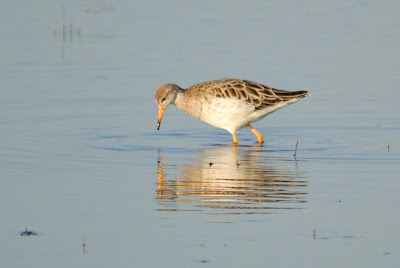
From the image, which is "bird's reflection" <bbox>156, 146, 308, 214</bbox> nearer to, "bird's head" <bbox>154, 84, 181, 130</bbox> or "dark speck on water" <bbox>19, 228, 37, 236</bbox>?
"dark speck on water" <bbox>19, 228, 37, 236</bbox>

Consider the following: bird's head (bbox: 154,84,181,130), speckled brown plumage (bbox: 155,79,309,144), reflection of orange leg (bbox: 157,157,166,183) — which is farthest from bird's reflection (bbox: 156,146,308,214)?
bird's head (bbox: 154,84,181,130)

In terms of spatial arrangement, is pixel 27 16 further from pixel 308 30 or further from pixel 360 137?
pixel 360 137

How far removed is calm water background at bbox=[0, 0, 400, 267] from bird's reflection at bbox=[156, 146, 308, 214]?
1.1 inches

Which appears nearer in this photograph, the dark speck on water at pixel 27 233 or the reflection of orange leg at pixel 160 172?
the dark speck on water at pixel 27 233

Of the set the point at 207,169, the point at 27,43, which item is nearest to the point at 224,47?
the point at 27,43

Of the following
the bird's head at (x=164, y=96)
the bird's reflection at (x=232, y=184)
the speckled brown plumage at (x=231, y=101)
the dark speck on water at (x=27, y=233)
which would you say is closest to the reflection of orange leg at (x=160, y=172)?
the bird's reflection at (x=232, y=184)

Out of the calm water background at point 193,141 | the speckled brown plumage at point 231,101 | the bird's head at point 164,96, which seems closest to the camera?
the calm water background at point 193,141

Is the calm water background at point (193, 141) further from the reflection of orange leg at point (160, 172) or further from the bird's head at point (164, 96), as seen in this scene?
the bird's head at point (164, 96)

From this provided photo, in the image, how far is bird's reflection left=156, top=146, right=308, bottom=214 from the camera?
998 cm

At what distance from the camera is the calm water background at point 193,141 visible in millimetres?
8625

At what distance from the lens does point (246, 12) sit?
2523 centimetres

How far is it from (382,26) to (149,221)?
14.9 meters

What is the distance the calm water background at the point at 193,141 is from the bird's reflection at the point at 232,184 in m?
0.03

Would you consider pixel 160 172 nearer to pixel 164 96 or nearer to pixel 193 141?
pixel 193 141
